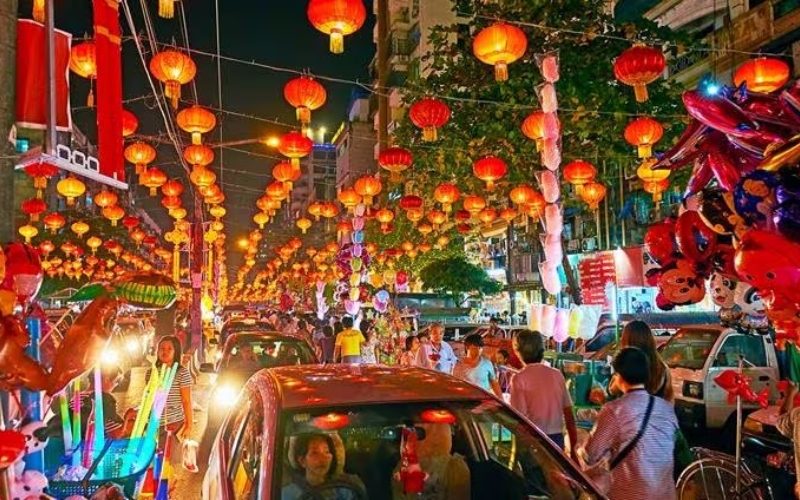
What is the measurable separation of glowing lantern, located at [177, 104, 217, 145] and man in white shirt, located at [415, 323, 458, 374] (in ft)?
19.4

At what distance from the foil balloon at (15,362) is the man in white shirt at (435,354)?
26.7ft

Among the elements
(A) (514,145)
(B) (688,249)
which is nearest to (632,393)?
(B) (688,249)

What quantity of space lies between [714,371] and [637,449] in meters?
7.49

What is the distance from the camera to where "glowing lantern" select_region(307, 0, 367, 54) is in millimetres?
9188

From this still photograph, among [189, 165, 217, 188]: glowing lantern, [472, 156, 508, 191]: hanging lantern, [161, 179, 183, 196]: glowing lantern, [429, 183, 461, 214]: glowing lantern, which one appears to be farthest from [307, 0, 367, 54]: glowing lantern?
[161, 179, 183, 196]: glowing lantern

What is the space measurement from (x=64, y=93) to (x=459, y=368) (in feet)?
18.3

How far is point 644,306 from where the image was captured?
24047 millimetres

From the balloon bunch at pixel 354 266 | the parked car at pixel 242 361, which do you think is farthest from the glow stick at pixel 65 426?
the balloon bunch at pixel 354 266

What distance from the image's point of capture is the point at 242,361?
10547 mm

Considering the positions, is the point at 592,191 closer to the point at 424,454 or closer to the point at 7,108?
the point at 424,454

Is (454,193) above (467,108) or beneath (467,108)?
beneath

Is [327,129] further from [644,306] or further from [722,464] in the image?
[722,464]

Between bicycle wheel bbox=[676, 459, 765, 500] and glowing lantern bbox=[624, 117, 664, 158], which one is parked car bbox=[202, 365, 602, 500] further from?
glowing lantern bbox=[624, 117, 664, 158]

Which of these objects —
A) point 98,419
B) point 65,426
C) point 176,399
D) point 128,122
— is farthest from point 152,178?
point 65,426
